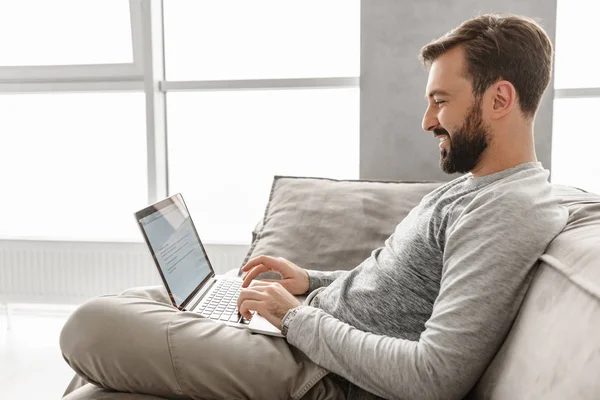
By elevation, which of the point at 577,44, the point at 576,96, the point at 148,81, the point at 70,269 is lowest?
the point at 70,269

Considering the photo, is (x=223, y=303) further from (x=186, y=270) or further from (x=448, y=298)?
(x=448, y=298)

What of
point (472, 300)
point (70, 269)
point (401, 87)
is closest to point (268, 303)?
point (472, 300)

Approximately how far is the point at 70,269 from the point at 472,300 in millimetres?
2376

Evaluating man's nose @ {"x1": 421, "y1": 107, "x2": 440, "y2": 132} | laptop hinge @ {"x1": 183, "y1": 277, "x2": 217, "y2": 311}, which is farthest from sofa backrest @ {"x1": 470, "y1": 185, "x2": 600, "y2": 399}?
laptop hinge @ {"x1": 183, "y1": 277, "x2": 217, "y2": 311}

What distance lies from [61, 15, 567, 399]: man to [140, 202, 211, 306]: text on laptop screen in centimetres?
20

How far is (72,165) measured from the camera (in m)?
2.83

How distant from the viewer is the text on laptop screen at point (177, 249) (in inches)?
47.4

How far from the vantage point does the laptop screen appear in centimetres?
119

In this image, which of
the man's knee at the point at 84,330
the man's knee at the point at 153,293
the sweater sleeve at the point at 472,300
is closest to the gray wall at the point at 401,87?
the man's knee at the point at 153,293

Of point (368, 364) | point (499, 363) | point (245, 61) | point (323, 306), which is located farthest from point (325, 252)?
point (245, 61)

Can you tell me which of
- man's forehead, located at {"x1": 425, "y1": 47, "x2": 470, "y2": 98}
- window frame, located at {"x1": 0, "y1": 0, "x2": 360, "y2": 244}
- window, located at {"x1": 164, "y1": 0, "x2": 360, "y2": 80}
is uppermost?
window, located at {"x1": 164, "y1": 0, "x2": 360, "y2": 80}

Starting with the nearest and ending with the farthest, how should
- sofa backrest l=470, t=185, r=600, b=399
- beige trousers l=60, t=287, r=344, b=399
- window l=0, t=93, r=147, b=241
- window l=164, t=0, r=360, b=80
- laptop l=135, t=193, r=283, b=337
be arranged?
sofa backrest l=470, t=185, r=600, b=399 → beige trousers l=60, t=287, r=344, b=399 → laptop l=135, t=193, r=283, b=337 → window l=164, t=0, r=360, b=80 → window l=0, t=93, r=147, b=241

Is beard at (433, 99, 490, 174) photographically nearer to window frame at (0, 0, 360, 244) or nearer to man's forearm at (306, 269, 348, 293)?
man's forearm at (306, 269, 348, 293)

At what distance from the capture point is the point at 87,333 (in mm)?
931
